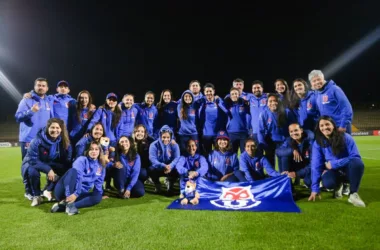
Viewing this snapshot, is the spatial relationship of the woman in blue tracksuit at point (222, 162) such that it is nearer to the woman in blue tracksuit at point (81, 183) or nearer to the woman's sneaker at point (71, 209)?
the woman in blue tracksuit at point (81, 183)

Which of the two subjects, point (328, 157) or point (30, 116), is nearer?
point (328, 157)

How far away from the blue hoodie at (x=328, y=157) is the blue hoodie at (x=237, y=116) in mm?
2031

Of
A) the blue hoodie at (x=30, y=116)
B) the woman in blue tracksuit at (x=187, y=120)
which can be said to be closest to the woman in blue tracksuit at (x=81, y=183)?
the blue hoodie at (x=30, y=116)

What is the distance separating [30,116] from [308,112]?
5.39 metres

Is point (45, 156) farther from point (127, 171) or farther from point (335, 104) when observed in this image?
point (335, 104)

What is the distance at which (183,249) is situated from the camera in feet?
9.06

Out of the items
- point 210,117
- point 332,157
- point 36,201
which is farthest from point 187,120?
point 36,201

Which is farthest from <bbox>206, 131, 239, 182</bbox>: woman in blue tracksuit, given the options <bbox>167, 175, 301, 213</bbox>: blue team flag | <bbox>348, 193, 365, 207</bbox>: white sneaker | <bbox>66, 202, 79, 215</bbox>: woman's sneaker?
<bbox>66, 202, 79, 215</bbox>: woman's sneaker

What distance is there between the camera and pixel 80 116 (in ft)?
20.4

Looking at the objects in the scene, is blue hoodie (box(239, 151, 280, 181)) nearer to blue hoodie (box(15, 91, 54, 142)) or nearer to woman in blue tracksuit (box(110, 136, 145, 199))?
woman in blue tracksuit (box(110, 136, 145, 199))

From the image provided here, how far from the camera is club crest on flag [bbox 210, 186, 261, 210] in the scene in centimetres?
427

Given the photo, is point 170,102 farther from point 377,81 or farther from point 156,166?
point 377,81

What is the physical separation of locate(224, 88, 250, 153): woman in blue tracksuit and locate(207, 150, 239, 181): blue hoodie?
1.06 metres

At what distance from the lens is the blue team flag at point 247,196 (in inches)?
165
